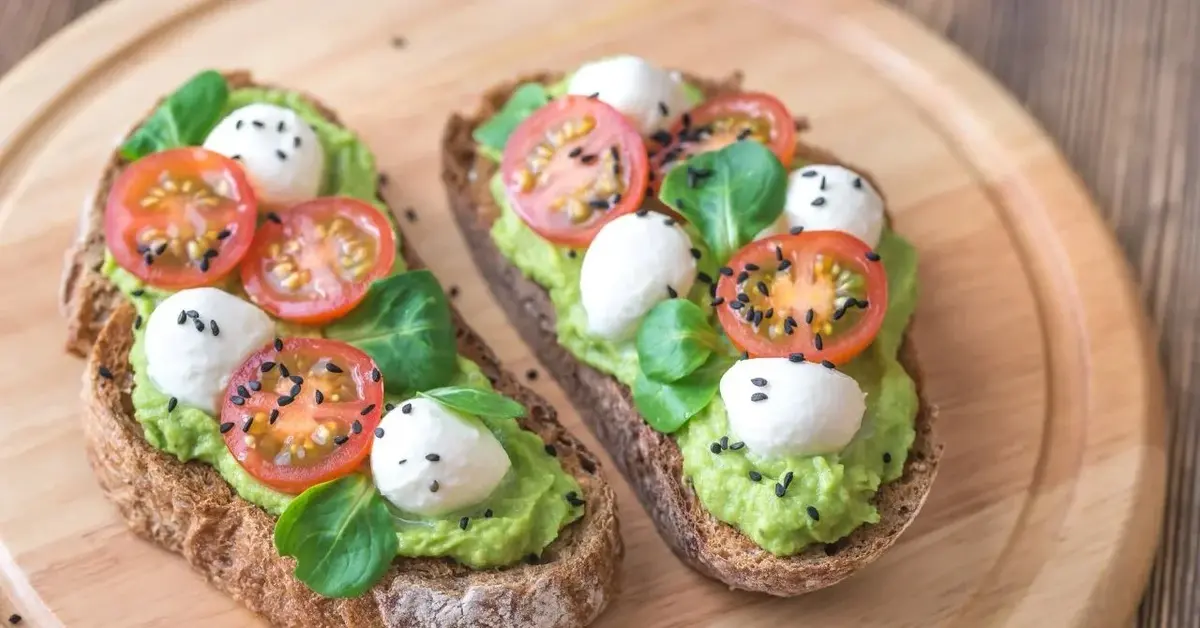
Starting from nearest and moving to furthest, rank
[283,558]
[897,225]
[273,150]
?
[283,558] → [273,150] → [897,225]

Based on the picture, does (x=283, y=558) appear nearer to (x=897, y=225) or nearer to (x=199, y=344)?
(x=199, y=344)

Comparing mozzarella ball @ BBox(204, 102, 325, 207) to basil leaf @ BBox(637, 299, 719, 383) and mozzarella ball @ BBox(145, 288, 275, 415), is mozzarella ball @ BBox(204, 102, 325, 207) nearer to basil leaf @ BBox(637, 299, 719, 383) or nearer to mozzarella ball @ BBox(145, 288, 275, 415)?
mozzarella ball @ BBox(145, 288, 275, 415)

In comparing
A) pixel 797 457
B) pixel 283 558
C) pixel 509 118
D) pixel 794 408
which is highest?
pixel 509 118

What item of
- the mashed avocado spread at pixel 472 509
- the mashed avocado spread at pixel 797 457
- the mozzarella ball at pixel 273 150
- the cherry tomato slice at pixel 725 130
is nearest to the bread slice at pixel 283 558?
the mashed avocado spread at pixel 472 509

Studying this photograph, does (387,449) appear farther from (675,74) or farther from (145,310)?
(675,74)

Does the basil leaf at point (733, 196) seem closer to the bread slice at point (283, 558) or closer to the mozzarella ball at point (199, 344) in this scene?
the bread slice at point (283, 558)

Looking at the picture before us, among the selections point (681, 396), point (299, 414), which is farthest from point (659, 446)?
point (299, 414)
